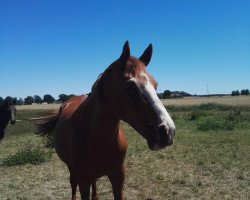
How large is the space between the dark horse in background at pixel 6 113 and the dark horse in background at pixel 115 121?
17.8ft

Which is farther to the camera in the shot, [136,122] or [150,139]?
[136,122]

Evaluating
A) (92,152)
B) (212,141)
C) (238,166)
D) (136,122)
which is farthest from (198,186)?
(212,141)

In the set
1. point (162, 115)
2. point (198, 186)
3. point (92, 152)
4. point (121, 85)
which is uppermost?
point (121, 85)

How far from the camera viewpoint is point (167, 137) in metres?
2.25

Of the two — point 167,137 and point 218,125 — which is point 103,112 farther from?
point 218,125

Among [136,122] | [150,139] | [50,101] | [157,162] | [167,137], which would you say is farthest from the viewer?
[50,101]

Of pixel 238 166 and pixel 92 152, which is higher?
pixel 92 152

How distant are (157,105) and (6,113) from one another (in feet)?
25.5

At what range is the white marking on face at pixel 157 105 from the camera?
2.27 meters

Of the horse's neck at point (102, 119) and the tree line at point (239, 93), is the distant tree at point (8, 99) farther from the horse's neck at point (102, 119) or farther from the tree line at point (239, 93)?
the tree line at point (239, 93)

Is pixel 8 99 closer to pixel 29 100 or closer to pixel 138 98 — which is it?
pixel 138 98

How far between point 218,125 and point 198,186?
10695 mm

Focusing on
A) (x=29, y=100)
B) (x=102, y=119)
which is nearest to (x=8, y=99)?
(x=102, y=119)

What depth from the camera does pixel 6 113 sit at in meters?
9.33
